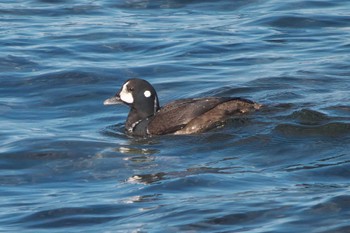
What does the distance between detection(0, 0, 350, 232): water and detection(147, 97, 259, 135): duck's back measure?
201 millimetres

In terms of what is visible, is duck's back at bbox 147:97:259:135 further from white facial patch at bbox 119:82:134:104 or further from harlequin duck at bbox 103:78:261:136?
white facial patch at bbox 119:82:134:104

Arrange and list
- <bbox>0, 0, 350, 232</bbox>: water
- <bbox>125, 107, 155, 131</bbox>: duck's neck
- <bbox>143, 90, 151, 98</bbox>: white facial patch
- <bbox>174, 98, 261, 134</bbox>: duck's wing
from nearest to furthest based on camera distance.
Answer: <bbox>0, 0, 350, 232</bbox>: water < <bbox>174, 98, 261, 134</bbox>: duck's wing < <bbox>125, 107, 155, 131</bbox>: duck's neck < <bbox>143, 90, 151, 98</bbox>: white facial patch

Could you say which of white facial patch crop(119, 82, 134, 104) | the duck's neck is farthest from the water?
white facial patch crop(119, 82, 134, 104)

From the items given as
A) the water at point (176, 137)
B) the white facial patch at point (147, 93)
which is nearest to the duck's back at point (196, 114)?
the water at point (176, 137)

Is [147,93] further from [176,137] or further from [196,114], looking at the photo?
[176,137]

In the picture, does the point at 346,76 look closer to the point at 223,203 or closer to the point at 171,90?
the point at 171,90

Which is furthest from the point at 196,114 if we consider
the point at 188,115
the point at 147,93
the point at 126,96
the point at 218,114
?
the point at 126,96

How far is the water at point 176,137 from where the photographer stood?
405 inches

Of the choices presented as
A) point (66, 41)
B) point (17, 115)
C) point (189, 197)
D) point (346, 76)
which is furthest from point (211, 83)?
point (189, 197)

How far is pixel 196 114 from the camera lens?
13773 mm

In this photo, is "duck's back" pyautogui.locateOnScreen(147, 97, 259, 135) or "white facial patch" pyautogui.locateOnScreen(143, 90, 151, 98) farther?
"white facial patch" pyautogui.locateOnScreen(143, 90, 151, 98)

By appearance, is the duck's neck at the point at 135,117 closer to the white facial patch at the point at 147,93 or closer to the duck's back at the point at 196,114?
the white facial patch at the point at 147,93

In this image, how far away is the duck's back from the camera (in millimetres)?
13719

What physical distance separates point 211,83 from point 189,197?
5.82 m
